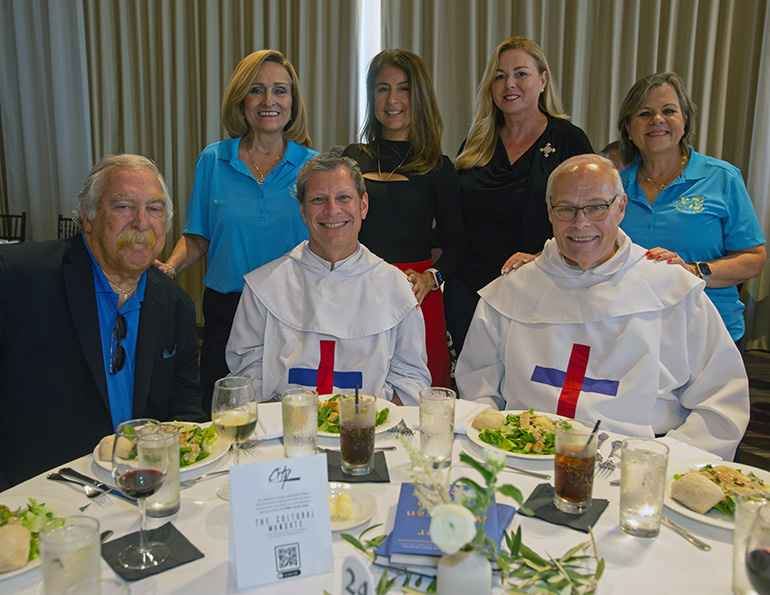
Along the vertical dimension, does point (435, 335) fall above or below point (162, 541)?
below

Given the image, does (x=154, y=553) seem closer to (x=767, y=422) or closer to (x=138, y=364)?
(x=138, y=364)

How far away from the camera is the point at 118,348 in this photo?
6.61 ft

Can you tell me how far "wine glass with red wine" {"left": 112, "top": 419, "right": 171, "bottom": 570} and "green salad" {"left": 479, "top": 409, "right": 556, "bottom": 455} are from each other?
0.79 metres

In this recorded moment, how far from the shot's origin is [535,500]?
1.34 metres

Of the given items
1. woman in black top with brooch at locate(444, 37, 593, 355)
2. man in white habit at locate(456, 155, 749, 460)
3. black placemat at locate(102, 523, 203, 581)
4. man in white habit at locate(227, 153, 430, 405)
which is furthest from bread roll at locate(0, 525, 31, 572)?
woman in black top with brooch at locate(444, 37, 593, 355)

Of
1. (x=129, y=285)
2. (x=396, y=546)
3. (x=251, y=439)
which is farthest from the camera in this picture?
(x=129, y=285)

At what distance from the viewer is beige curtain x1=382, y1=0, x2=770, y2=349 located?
228 inches

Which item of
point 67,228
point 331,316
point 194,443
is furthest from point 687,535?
point 67,228

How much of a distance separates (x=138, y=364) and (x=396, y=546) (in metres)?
1.25

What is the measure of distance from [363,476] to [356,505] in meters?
0.16

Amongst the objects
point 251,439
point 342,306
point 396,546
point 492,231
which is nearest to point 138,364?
point 251,439

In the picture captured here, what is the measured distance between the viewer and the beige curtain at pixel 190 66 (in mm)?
6645

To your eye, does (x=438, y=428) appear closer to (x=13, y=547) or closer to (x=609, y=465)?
(x=609, y=465)

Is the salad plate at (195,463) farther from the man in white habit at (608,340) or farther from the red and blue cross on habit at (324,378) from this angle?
the man in white habit at (608,340)
